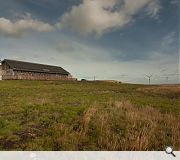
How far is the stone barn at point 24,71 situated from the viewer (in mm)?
65125

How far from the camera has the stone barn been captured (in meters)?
65.1

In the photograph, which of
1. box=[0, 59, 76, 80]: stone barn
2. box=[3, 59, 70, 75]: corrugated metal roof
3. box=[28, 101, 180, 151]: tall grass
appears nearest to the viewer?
box=[28, 101, 180, 151]: tall grass

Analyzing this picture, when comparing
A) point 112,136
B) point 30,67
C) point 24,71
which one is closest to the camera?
point 112,136

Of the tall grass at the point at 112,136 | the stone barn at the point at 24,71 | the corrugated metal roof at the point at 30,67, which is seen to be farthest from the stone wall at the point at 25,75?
the tall grass at the point at 112,136

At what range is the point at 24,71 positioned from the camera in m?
69.2

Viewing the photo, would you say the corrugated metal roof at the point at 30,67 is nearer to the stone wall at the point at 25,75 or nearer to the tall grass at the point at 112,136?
the stone wall at the point at 25,75

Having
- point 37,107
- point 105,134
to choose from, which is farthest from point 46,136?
point 37,107

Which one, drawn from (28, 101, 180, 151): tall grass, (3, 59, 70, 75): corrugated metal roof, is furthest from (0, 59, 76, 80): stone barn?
(28, 101, 180, 151): tall grass

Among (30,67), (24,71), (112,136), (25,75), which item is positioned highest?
(30,67)

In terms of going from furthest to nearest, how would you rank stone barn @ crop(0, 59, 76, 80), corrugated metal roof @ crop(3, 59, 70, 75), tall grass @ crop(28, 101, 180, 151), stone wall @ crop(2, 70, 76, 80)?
corrugated metal roof @ crop(3, 59, 70, 75) < stone barn @ crop(0, 59, 76, 80) < stone wall @ crop(2, 70, 76, 80) < tall grass @ crop(28, 101, 180, 151)

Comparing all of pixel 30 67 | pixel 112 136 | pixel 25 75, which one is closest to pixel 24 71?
pixel 25 75

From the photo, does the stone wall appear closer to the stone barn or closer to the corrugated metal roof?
the stone barn

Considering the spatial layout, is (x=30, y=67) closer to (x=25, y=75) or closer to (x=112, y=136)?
(x=25, y=75)
